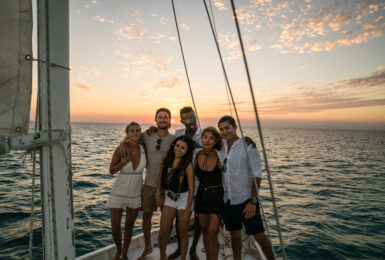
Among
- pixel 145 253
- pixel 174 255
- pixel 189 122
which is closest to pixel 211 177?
pixel 189 122

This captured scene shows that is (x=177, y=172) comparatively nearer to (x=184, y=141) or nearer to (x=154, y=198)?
(x=184, y=141)

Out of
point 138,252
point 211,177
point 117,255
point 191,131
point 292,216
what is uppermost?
point 191,131

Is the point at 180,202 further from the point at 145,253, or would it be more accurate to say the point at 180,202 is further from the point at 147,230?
the point at 145,253

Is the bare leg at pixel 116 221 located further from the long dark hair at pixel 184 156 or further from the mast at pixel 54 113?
the mast at pixel 54 113

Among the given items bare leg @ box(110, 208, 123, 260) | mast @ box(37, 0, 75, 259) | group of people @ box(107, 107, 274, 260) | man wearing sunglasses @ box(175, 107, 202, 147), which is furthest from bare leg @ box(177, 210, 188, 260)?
mast @ box(37, 0, 75, 259)

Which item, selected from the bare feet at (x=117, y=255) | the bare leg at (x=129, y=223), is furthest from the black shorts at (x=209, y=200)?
the bare feet at (x=117, y=255)

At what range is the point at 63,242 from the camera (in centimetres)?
139

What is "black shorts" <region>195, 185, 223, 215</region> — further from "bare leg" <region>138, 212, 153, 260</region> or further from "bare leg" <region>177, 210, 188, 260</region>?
"bare leg" <region>138, 212, 153, 260</region>

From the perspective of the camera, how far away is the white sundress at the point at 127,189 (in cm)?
275

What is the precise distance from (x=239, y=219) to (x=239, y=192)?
0.38m

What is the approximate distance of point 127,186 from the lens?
2777 mm

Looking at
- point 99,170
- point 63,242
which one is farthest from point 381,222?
point 99,170

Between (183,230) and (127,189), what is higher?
(127,189)

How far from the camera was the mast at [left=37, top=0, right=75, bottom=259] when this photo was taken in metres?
1.31
